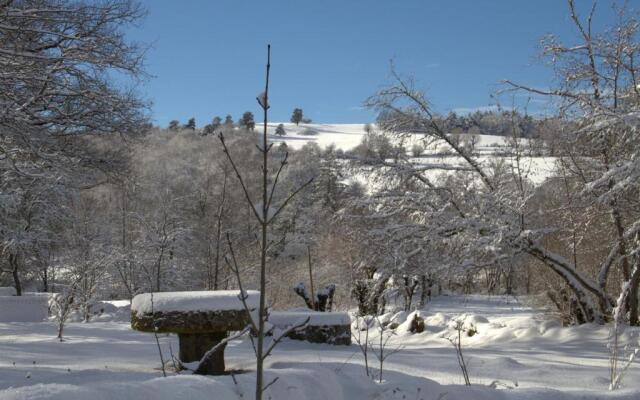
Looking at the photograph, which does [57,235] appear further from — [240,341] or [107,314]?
[240,341]

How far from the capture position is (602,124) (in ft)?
21.8

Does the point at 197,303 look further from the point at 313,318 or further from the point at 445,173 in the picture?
the point at 445,173

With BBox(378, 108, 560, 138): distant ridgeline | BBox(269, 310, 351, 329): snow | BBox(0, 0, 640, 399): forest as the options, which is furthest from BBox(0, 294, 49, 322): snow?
BBox(378, 108, 560, 138): distant ridgeline

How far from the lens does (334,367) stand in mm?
4875

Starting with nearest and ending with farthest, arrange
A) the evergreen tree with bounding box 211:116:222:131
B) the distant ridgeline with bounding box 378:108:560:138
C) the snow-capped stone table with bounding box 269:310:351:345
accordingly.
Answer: the evergreen tree with bounding box 211:116:222:131 → the snow-capped stone table with bounding box 269:310:351:345 → the distant ridgeline with bounding box 378:108:560:138

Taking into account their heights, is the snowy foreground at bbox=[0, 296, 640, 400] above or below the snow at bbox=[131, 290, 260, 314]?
below

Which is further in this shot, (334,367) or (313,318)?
(313,318)

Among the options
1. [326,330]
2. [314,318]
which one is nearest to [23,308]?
[314,318]

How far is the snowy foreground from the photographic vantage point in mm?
2750

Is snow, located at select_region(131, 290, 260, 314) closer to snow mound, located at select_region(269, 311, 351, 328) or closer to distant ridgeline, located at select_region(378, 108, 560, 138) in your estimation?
snow mound, located at select_region(269, 311, 351, 328)

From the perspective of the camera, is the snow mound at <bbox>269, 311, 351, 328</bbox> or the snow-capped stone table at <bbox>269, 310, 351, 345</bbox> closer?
the snow mound at <bbox>269, 311, 351, 328</bbox>

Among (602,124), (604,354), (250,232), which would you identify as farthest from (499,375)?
(250,232)

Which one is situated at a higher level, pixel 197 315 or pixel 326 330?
pixel 197 315

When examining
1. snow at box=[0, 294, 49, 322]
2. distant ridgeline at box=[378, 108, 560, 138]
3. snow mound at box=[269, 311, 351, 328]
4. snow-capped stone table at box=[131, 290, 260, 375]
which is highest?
distant ridgeline at box=[378, 108, 560, 138]
